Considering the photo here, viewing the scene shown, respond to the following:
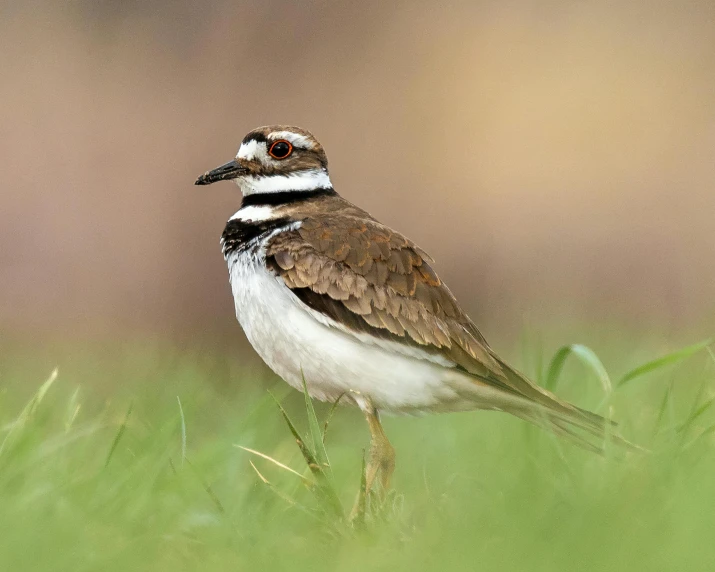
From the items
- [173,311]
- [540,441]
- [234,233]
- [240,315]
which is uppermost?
[234,233]

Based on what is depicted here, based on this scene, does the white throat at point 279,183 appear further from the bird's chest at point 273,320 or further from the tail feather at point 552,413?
the tail feather at point 552,413

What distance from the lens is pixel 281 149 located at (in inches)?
192

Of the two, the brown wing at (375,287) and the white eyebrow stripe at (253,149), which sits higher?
the white eyebrow stripe at (253,149)

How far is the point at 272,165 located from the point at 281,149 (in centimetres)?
9

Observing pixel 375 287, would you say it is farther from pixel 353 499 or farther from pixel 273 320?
pixel 353 499

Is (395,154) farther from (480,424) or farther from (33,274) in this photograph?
(480,424)

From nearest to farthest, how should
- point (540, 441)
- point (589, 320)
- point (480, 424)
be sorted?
point (540, 441), point (480, 424), point (589, 320)

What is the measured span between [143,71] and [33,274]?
2.02 meters

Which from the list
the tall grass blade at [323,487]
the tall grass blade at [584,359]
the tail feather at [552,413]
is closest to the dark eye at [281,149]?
the tail feather at [552,413]

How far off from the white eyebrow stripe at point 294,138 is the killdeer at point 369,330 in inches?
20.0

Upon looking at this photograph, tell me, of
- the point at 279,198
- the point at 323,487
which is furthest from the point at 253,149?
the point at 323,487

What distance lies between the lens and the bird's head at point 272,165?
190 inches

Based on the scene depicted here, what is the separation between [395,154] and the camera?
9.07 meters

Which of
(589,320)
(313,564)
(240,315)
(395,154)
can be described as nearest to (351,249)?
(240,315)
